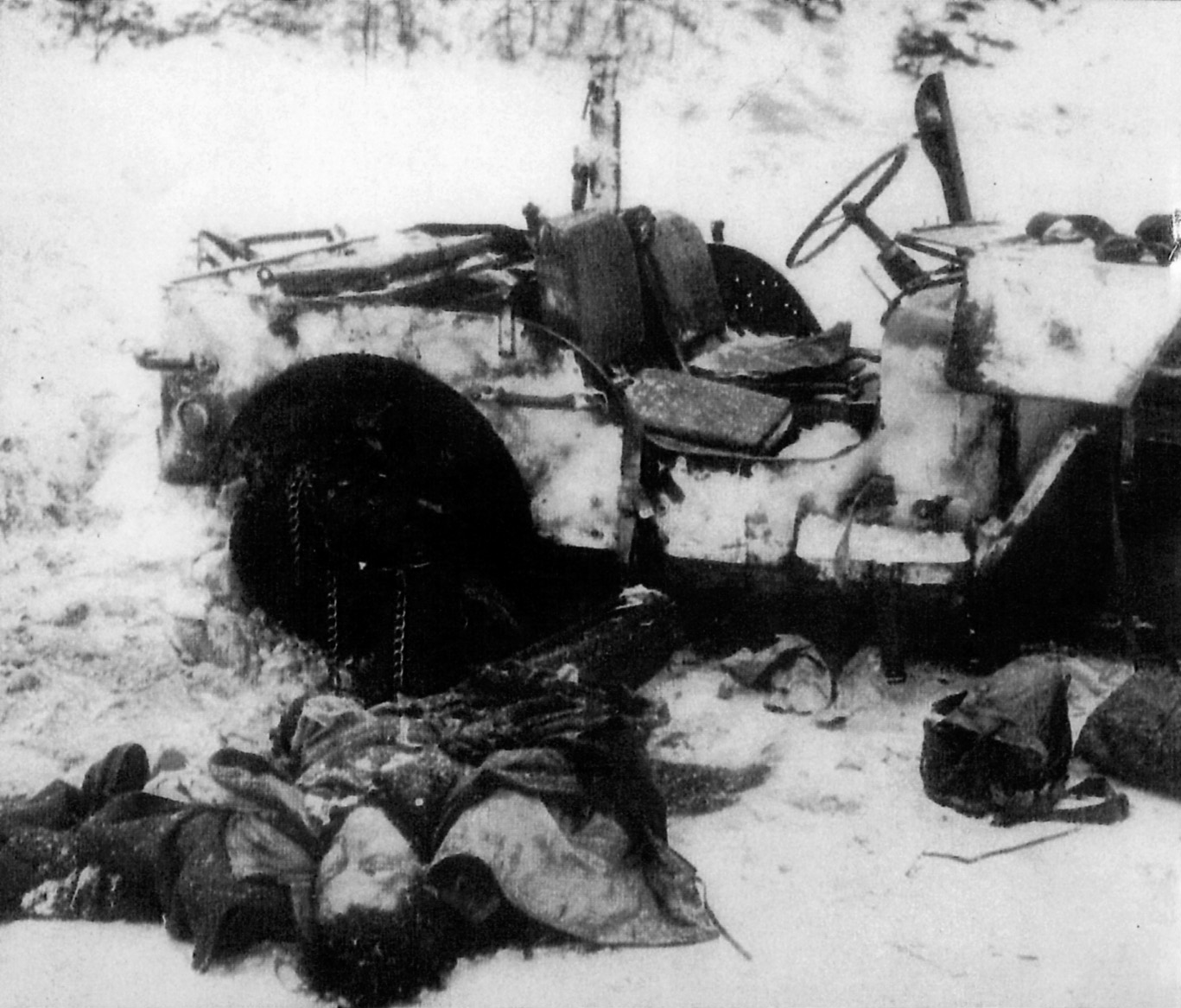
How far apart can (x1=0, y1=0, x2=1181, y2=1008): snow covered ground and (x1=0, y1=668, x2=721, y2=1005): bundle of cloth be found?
7cm

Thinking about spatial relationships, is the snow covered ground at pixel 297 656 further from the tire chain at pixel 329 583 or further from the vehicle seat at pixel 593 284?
the vehicle seat at pixel 593 284

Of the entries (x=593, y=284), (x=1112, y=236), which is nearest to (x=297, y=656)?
(x=593, y=284)

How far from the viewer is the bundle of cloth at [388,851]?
2455 mm

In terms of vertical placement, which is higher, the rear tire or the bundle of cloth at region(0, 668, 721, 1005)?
the rear tire

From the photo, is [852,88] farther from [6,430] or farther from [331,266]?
[6,430]

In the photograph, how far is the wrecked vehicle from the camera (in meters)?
3.18

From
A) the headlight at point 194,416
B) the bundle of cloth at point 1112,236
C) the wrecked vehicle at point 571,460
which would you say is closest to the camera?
the bundle of cloth at point 1112,236

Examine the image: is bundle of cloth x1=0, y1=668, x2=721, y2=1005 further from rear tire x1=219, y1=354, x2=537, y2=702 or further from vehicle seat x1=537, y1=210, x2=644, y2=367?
vehicle seat x1=537, y1=210, x2=644, y2=367

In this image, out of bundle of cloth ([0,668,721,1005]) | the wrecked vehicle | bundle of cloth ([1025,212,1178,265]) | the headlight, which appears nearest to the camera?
bundle of cloth ([0,668,721,1005])

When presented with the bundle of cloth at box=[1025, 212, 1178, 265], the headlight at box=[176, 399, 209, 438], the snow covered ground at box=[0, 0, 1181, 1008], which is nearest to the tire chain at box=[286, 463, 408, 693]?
the snow covered ground at box=[0, 0, 1181, 1008]

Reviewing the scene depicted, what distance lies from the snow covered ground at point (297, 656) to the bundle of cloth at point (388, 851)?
0.24 ft

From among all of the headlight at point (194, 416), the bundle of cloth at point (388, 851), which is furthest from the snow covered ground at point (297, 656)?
the headlight at point (194, 416)

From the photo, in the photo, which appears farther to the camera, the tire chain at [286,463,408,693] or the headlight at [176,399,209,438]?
the headlight at [176,399,209,438]

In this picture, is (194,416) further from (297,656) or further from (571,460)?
(571,460)
